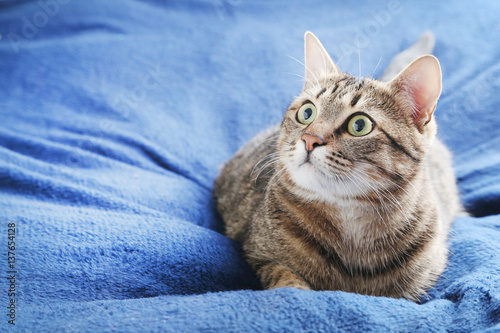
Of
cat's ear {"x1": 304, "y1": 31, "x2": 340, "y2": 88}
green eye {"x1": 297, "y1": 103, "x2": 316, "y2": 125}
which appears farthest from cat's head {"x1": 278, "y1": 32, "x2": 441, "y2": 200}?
cat's ear {"x1": 304, "y1": 31, "x2": 340, "y2": 88}

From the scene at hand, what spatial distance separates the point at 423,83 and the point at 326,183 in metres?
0.38

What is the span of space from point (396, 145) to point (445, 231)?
44cm

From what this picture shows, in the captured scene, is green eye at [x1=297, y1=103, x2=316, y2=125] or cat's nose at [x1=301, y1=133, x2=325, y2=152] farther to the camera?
green eye at [x1=297, y1=103, x2=316, y2=125]

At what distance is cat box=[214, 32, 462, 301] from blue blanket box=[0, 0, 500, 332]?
0.36 feet

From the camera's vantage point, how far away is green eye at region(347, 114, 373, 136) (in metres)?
1.01

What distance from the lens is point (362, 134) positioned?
1003 millimetres

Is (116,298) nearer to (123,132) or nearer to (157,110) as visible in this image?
(123,132)

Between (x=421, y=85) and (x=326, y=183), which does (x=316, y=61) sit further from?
(x=326, y=183)

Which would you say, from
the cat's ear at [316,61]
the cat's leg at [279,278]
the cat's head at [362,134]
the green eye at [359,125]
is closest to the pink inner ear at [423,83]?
the cat's head at [362,134]

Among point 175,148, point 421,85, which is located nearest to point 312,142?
point 421,85

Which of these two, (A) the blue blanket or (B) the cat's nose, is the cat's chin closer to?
(B) the cat's nose

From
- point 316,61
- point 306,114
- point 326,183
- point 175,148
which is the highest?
point 316,61

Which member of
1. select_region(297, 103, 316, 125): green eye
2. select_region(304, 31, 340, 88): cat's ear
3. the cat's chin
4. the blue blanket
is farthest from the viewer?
select_region(304, 31, 340, 88): cat's ear

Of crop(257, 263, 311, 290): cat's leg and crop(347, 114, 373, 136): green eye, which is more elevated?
crop(347, 114, 373, 136): green eye
